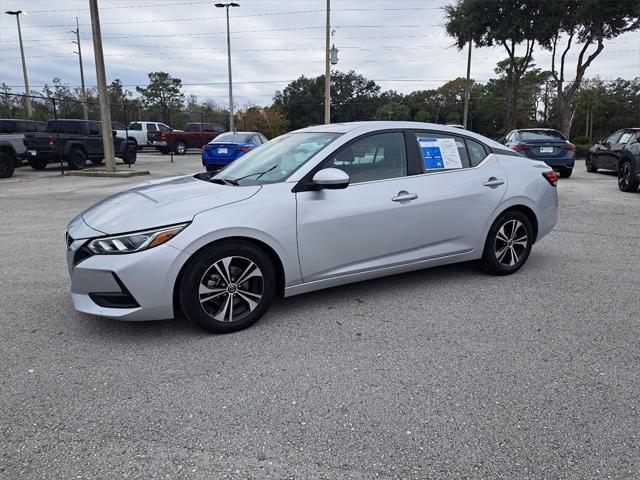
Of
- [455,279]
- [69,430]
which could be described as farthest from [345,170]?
[69,430]

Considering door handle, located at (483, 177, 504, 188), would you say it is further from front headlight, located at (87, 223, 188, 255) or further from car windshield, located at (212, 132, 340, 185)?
front headlight, located at (87, 223, 188, 255)

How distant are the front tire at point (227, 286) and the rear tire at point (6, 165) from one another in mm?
15009

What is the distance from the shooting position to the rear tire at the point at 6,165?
15.2 meters

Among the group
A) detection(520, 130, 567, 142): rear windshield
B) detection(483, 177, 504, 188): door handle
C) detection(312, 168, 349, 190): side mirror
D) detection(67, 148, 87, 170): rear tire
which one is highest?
detection(520, 130, 567, 142): rear windshield

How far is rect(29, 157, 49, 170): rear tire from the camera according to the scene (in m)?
17.0

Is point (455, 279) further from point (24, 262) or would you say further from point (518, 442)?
point (24, 262)

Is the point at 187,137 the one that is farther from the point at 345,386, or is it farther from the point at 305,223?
the point at 345,386

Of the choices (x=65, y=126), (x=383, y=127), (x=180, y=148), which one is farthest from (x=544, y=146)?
(x=180, y=148)

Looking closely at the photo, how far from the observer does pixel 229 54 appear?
32438 millimetres

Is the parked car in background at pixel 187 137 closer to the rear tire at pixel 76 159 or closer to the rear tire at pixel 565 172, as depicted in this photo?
the rear tire at pixel 76 159

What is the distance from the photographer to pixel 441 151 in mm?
4574

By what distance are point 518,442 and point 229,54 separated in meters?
33.6

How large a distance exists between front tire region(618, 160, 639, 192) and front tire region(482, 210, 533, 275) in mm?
7900

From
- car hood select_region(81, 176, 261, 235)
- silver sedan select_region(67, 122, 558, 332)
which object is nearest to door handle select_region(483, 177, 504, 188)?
silver sedan select_region(67, 122, 558, 332)
